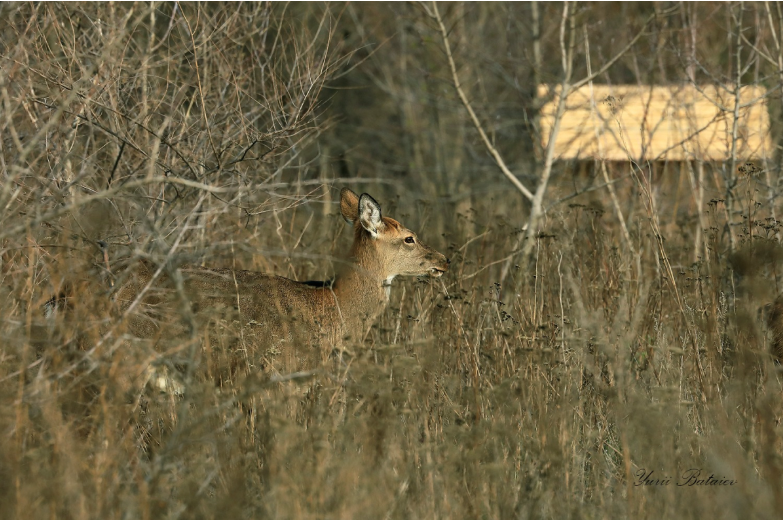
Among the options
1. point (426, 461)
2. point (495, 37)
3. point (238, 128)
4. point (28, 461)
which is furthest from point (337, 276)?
point (495, 37)

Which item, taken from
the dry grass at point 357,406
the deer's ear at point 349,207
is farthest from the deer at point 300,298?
the dry grass at point 357,406

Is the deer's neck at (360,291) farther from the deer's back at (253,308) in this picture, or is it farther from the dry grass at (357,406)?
the dry grass at (357,406)

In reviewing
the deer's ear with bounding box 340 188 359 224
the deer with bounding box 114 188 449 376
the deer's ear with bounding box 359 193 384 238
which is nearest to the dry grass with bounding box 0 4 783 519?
the deer with bounding box 114 188 449 376

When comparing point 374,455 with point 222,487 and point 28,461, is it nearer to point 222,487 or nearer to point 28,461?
point 222,487

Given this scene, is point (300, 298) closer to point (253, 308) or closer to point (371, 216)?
point (253, 308)

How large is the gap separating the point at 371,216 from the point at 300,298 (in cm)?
101

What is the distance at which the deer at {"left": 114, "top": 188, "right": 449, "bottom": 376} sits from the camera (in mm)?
5504

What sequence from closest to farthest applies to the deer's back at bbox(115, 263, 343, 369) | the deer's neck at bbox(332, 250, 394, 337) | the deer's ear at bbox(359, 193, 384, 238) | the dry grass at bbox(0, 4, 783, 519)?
the dry grass at bbox(0, 4, 783, 519) < the deer's back at bbox(115, 263, 343, 369) < the deer's neck at bbox(332, 250, 394, 337) < the deer's ear at bbox(359, 193, 384, 238)

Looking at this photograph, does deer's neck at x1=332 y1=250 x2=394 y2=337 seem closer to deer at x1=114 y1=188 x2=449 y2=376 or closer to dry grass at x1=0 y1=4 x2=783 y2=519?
deer at x1=114 y1=188 x2=449 y2=376

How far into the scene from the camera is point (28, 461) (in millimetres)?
4008

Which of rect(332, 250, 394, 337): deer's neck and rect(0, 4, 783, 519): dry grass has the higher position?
rect(332, 250, 394, 337): deer's neck

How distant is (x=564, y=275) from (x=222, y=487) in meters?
3.62

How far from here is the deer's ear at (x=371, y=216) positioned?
7.11 meters

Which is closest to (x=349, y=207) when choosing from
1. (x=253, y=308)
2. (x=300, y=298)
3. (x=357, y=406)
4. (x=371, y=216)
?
(x=371, y=216)
